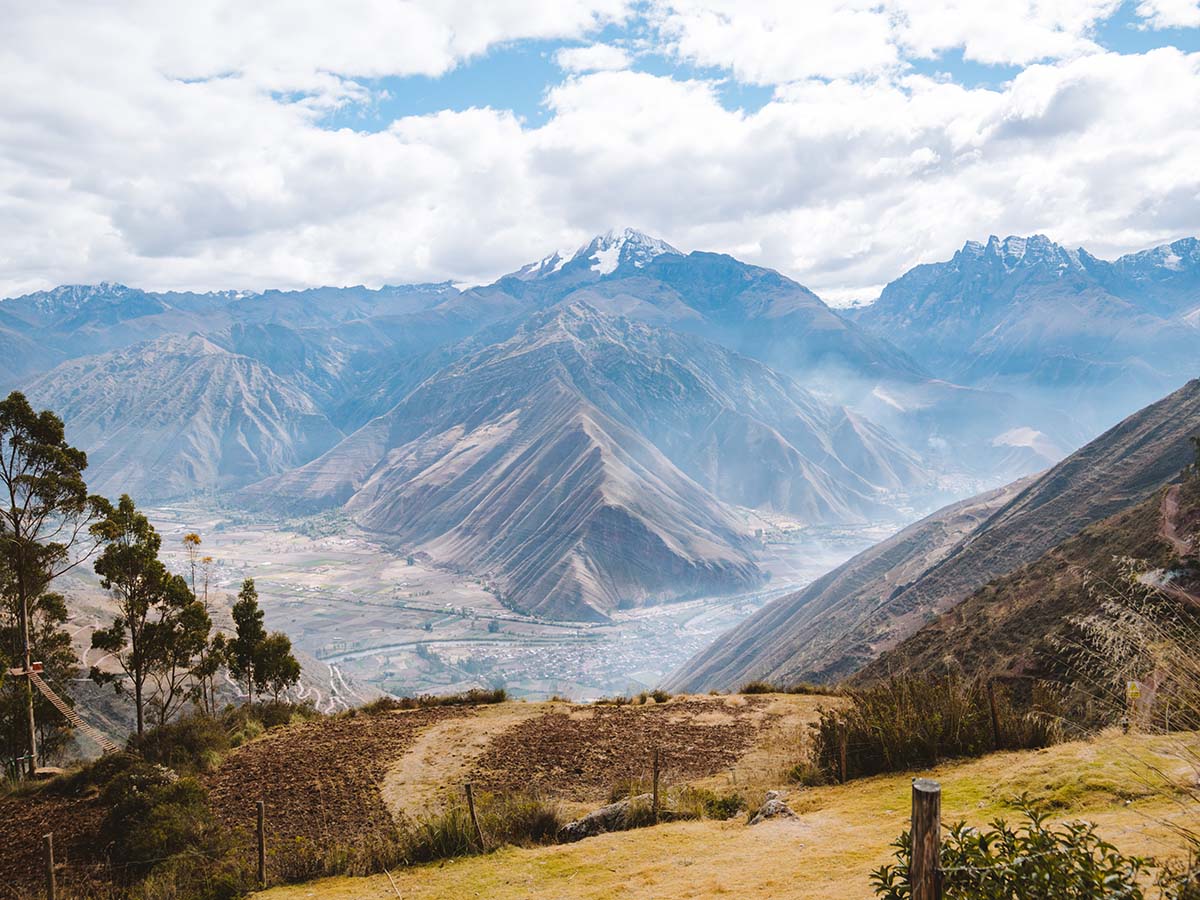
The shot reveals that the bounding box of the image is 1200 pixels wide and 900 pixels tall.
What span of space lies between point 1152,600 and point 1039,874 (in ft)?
84.7

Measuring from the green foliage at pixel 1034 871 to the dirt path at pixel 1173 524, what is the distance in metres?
31.5

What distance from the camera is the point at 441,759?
20.2 meters

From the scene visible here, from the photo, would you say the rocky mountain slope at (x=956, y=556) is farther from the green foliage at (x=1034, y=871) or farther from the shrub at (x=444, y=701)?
the green foliage at (x=1034, y=871)

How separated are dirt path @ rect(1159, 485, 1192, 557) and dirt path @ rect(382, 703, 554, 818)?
91.4ft

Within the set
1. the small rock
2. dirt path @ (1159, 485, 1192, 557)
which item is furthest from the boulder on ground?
dirt path @ (1159, 485, 1192, 557)

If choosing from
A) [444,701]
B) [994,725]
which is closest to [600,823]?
[994,725]

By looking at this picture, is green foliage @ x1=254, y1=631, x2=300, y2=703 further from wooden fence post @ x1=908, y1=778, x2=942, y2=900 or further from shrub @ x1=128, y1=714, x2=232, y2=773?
wooden fence post @ x1=908, y1=778, x2=942, y2=900

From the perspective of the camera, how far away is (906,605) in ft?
259

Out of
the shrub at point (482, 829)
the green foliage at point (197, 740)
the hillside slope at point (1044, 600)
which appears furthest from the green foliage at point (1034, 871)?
the hillside slope at point (1044, 600)

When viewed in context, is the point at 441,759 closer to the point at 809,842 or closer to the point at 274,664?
the point at 809,842

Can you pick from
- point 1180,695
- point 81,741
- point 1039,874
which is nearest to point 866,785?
point 1180,695

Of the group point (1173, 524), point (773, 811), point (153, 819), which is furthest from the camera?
point (1173, 524)

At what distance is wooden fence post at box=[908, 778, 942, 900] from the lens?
527 cm

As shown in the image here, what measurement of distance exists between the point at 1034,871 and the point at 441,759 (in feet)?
58.1
